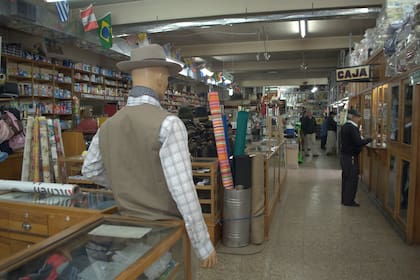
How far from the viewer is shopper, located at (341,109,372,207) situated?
5.37 m

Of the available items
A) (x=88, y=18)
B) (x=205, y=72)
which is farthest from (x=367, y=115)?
(x=205, y=72)

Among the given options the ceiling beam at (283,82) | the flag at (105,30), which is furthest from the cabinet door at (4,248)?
the ceiling beam at (283,82)

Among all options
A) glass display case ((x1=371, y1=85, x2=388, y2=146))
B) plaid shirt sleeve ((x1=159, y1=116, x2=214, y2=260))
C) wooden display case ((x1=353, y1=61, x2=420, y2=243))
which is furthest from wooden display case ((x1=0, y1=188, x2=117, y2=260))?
glass display case ((x1=371, y1=85, x2=388, y2=146))

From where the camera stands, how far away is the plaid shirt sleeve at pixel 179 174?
5.29ft

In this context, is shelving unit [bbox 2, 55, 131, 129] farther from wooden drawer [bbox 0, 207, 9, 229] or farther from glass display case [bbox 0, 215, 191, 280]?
glass display case [bbox 0, 215, 191, 280]

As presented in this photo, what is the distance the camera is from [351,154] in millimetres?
5465

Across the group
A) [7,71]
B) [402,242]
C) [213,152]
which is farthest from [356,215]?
[7,71]

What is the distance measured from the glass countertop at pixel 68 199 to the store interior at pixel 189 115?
0.01 meters

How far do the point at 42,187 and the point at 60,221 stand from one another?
1.17 feet

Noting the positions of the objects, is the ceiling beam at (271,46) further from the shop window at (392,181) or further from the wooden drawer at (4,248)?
the wooden drawer at (4,248)

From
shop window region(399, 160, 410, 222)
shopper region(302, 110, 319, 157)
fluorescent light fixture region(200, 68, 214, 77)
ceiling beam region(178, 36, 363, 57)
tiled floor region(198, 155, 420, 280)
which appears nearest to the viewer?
tiled floor region(198, 155, 420, 280)

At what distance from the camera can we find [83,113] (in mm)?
8477

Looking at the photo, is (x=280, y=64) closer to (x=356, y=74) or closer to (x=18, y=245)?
(x=356, y=74)

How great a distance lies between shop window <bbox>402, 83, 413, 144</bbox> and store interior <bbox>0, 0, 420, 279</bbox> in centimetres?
2
